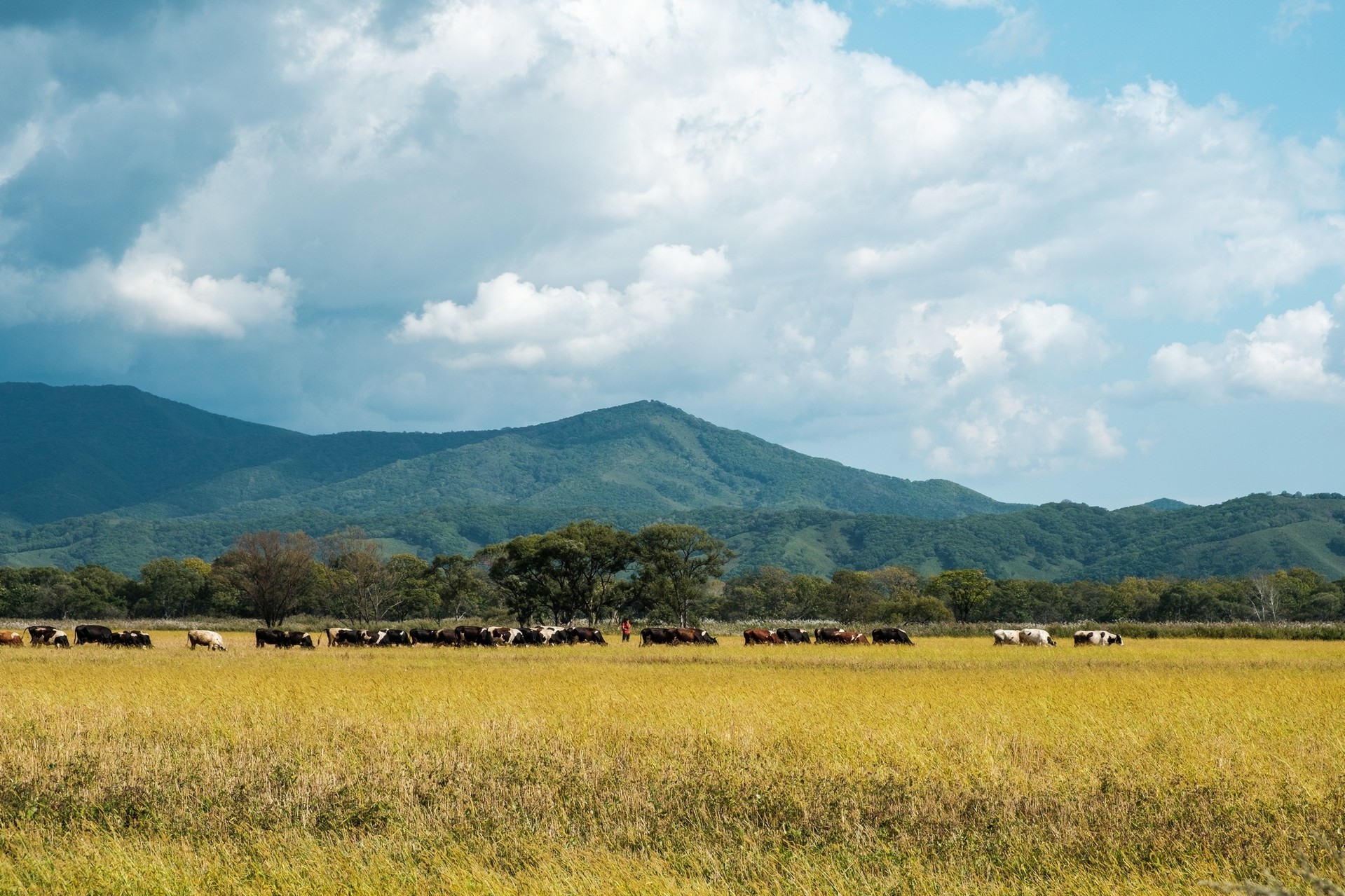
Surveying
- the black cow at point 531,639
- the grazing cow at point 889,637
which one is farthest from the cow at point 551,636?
the grazing cow at point 889,637

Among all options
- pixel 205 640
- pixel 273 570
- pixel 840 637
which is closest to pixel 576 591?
pixel 273 570

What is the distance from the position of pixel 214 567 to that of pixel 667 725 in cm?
13661

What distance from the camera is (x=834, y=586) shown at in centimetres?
15150

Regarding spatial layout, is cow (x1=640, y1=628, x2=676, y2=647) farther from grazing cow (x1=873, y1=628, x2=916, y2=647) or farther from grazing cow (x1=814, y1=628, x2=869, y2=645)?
grazing cow (x1=873, y1=628, x2=916, y2=647)

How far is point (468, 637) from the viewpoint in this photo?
55.8m

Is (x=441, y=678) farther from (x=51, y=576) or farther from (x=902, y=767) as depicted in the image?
(x=51, y=576)

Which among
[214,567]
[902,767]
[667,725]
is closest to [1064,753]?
[902,767]

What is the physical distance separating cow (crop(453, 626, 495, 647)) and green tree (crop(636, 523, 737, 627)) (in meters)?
46.0

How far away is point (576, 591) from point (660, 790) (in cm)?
8628

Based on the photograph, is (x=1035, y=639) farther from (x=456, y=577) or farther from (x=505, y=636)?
(x=456, y=577)

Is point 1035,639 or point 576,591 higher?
point 576,591

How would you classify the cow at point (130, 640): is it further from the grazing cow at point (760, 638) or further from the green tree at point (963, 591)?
the green tree at point (963, 591)

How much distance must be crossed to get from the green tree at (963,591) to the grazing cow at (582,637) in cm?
9379

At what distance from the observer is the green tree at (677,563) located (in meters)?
103
